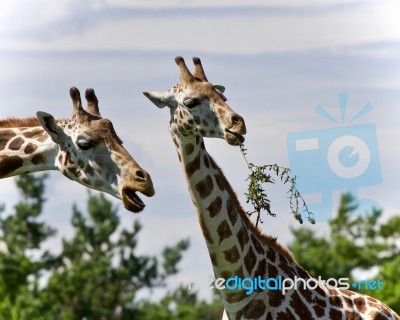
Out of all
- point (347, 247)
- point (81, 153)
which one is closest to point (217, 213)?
point (81, 153)

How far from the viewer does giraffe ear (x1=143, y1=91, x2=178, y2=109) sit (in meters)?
12.3

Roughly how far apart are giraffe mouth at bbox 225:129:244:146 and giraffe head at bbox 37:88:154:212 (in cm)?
116

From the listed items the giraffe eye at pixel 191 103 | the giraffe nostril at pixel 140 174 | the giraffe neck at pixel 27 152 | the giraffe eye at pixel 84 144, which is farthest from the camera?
the giraffe eye at pixel 191 103

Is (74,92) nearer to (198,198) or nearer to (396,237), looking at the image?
(198,198)

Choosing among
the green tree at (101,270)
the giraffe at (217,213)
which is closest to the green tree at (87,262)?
the green tree at (101,270)

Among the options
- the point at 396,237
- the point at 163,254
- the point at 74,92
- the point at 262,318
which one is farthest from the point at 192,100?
the point at 163,254

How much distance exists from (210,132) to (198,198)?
0.70 metres

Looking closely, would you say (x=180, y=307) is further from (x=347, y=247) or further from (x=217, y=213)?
(x=217, y=213)

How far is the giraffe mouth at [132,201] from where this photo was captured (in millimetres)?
10602

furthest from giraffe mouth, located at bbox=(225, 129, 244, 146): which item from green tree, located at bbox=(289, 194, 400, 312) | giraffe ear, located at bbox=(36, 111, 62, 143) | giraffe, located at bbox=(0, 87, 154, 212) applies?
green tree, located at bbox=(289, 194, 400, 312)

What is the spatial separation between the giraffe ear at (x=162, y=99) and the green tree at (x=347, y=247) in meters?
23.3

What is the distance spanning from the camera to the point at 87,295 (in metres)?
53.5

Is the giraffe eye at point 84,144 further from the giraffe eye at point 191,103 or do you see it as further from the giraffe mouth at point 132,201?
the giraffe eye at point 191,103

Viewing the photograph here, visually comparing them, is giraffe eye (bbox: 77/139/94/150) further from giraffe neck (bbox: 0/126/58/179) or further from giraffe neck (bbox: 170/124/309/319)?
giraffe neck (bbox: 170/124/309/319)
